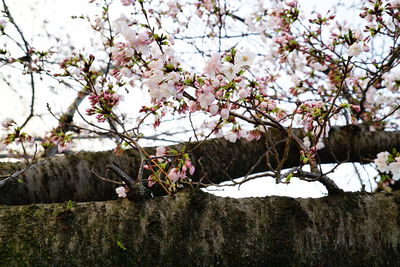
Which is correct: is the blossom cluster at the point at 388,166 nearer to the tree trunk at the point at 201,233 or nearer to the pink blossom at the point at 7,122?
the tree trunk at the point at 201,233

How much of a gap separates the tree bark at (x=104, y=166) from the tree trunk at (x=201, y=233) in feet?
0.80

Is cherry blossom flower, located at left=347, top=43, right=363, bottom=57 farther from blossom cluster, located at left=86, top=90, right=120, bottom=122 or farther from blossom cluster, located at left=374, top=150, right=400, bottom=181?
blossom cluster, located at left=86, top=90, right=120, bottom=122

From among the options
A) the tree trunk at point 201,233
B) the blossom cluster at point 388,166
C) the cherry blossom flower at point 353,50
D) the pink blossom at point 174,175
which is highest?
the cherry blossom flower at point 353,50

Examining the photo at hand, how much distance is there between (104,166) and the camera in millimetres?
2039

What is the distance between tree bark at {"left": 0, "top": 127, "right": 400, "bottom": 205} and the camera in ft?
5.67

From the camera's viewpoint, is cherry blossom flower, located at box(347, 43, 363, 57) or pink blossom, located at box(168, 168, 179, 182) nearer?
cherry blossom flower, located at box(347, 43, 363, 57)

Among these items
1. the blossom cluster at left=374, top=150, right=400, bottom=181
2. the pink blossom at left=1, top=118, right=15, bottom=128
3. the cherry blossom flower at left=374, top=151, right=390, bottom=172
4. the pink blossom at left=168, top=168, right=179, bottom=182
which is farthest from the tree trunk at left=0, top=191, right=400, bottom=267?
the cherry blossom flower at left=374, top=151, right=390, bottom=172

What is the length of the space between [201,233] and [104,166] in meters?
1.09

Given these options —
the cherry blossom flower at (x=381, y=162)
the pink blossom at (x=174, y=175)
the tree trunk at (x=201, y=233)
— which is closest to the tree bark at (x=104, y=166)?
the pink blossom at (x=174, y=175)

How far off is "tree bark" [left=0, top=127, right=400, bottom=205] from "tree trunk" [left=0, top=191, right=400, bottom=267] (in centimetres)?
24

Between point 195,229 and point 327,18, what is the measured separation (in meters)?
1.98

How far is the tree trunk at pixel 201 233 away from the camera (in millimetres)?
1048

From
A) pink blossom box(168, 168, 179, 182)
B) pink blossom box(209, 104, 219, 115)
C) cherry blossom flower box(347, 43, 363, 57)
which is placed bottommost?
pink blossom box(168, 168, 179, 182)

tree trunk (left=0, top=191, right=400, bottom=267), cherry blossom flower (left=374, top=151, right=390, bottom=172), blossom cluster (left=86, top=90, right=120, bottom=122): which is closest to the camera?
tree trunk (left=0, top=191, right=400, bottom=267)
